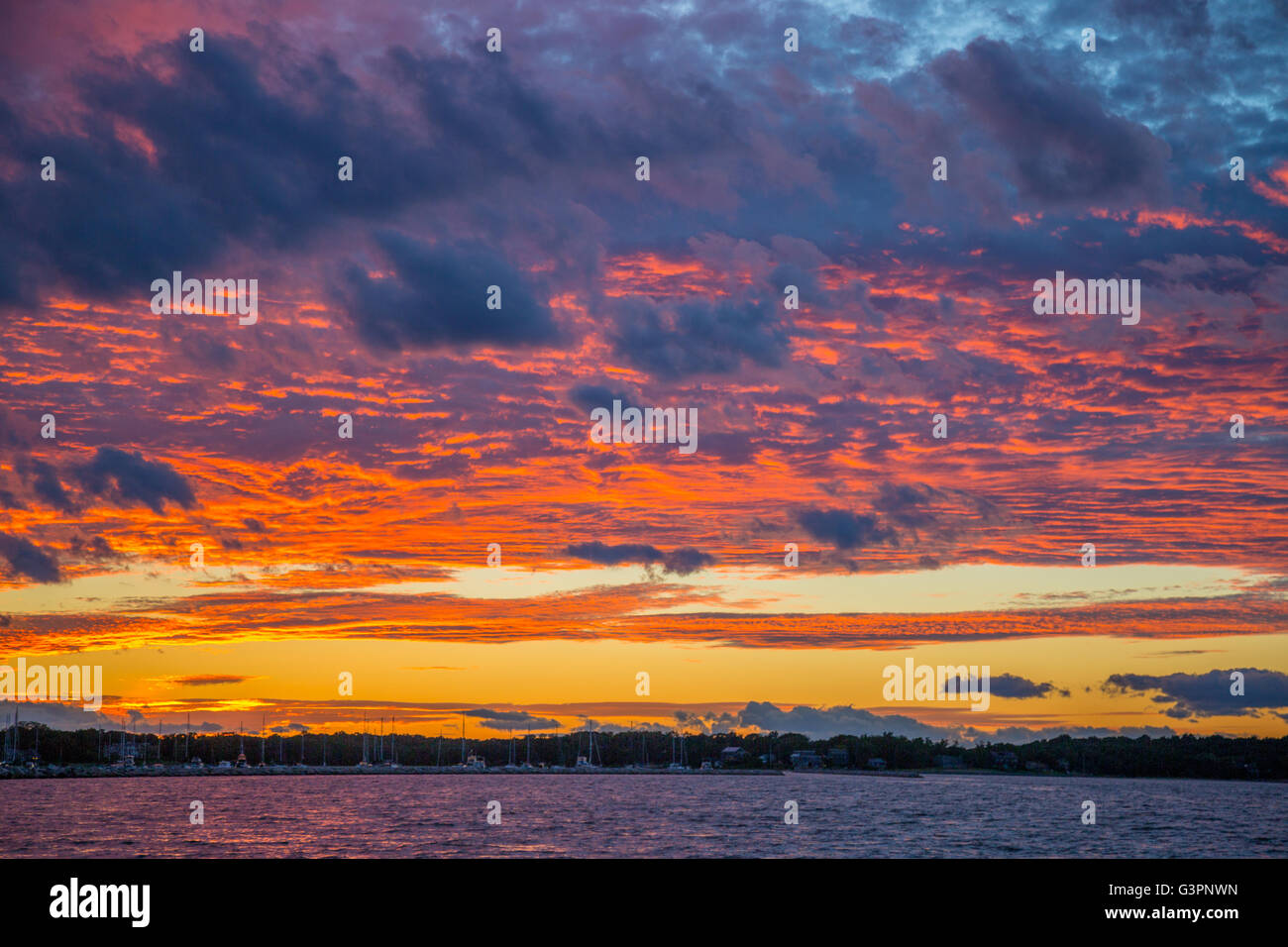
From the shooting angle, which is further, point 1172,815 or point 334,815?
point 1172,815

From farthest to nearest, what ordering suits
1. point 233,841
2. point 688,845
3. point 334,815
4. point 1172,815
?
point 1172,815
point 334,815
point 233,841
point 688,845

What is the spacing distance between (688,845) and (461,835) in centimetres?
2678

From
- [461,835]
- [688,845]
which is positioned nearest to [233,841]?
[461,835]
